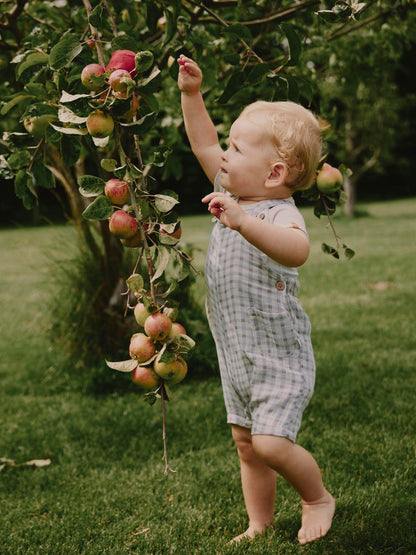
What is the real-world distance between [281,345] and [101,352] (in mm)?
2456

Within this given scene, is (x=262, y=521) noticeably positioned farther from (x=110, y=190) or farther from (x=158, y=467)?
(x=110, y=190)

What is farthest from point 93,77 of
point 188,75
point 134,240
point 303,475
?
point 303,475

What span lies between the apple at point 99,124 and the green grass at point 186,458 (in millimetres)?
1386

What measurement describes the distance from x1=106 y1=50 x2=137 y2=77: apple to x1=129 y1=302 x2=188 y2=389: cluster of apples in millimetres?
601

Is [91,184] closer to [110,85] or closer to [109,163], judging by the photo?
[109,163]

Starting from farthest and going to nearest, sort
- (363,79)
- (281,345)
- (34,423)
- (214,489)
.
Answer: (363,79) < (34,423) < (214,489) < (281,345)

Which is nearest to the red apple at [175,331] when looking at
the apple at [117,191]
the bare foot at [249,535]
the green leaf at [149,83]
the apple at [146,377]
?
the apple at [146,377]

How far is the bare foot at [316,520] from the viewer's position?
79.3 inches

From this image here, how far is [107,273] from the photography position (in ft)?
13.5

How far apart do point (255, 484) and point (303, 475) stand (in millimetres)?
222

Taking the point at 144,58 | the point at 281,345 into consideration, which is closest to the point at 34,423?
the point at 281,345

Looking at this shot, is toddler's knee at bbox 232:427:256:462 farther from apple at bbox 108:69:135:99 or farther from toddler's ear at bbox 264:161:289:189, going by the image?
apple at bbox 108:69:135:99

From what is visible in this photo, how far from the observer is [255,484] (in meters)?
2.09

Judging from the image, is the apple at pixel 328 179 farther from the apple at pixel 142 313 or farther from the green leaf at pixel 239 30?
the apple at pixel 142 313
